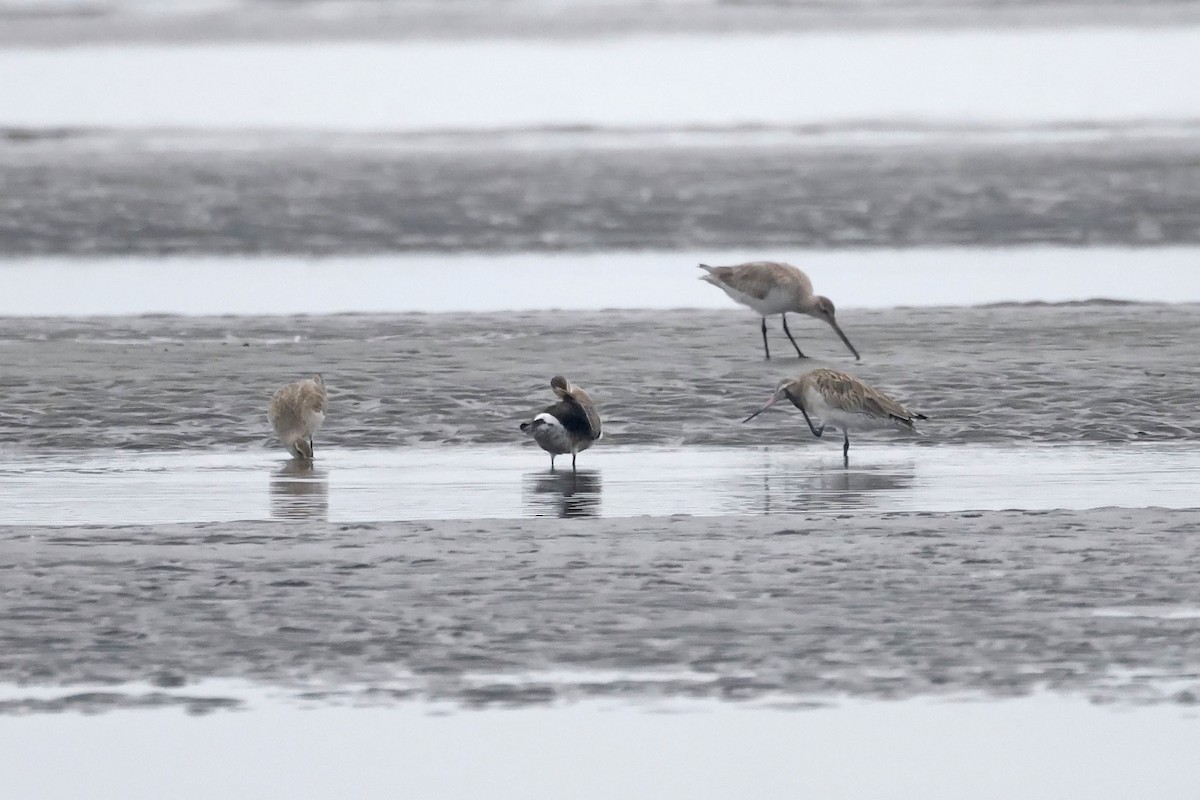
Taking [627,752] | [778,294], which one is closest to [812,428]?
[778,294]

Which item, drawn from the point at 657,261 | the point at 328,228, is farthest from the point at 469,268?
the point at 328,228

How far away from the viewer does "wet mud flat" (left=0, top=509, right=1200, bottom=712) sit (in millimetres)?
7191

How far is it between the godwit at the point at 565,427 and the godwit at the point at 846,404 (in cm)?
122

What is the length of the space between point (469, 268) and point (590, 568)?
49.3ft

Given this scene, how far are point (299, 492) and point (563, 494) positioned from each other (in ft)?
4.26

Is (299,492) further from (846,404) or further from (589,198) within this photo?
(589,198)

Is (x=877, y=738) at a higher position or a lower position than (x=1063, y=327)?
lower

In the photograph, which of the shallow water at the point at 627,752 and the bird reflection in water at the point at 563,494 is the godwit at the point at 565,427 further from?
the shallow water at the point at 627,752

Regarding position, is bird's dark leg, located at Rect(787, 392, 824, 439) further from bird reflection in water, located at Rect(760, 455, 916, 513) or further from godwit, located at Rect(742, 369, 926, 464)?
bird reflection in water, located at Rect(760, 455, 916, 513)

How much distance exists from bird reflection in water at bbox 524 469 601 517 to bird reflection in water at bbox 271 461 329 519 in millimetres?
985

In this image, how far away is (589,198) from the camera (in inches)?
1155

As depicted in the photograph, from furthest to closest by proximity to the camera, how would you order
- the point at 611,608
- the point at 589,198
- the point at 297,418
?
the point at 589,198 < the point at 297,418 < the point at 611,608

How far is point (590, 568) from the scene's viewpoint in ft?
28.5

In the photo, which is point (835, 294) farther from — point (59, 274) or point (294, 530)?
point (294, 530)
